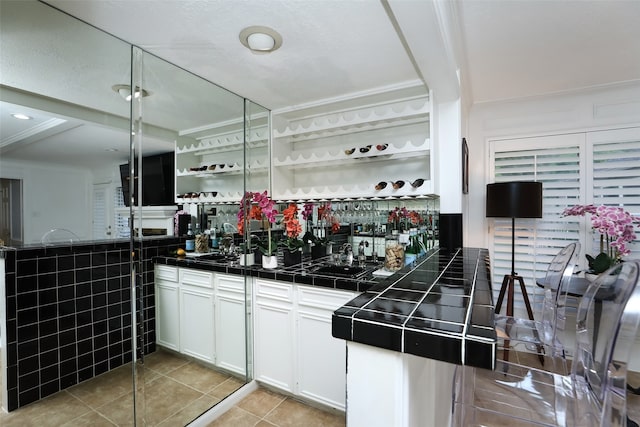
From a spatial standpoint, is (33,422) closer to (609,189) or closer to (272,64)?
(272,64)

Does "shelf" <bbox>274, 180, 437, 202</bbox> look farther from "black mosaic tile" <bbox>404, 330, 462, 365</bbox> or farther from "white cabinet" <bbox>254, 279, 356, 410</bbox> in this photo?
"black mosaic tile" <bbox>404, 330, 462, 365</bbox>

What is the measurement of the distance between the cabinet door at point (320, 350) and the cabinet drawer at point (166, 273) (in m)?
0.97

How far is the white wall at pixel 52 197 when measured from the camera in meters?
1.55

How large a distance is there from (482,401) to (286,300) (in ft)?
4.36

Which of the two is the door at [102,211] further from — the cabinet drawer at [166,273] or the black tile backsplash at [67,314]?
the cabinet drawer at [166,273]

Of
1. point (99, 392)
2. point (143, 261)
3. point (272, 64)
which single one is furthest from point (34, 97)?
point (99, 392)

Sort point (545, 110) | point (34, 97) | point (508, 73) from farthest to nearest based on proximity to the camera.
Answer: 1. point (545, 110)
2. point (508, 73)
3. point (34, 97)

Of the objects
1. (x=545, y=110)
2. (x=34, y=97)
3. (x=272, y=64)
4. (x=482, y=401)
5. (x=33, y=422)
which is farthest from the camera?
(x=545, y=110)

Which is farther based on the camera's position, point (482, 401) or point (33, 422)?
point (33, 422)

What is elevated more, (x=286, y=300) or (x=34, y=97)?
(x=34, y=97)

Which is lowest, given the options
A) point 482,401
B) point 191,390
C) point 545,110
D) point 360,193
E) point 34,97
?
point 191,390

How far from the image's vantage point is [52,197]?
1627 mm

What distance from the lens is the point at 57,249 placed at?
5.97 feet

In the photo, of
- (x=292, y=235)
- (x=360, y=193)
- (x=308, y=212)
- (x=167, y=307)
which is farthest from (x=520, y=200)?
(x=167, y=307)
